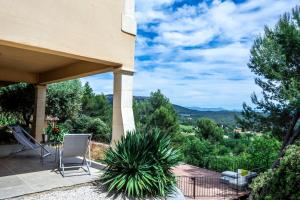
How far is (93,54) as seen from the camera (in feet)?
21.8

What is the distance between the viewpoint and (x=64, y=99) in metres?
16.8

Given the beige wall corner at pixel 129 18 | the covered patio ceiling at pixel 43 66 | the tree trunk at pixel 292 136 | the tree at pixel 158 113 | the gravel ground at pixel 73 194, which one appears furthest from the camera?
the tree at pixel 158 113

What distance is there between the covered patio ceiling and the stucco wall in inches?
8.7

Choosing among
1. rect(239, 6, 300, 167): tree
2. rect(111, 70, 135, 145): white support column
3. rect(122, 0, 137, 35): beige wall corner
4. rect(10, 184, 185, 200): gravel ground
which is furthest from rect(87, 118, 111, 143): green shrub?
rect(10, 184, 185, 200): gravel ground

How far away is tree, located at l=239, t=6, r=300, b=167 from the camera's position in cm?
1155

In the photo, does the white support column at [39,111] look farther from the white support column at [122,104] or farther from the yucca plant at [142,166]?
the yucca plant at [142,166]

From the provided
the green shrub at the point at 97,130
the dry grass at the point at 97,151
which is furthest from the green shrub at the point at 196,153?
the dry grass at the point at 97,151

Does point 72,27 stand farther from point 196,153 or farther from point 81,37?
point 196,153

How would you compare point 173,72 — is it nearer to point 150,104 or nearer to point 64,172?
point 150,104

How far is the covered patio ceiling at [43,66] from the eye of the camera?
7.75 meters

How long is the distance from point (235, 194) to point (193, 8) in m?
10.4

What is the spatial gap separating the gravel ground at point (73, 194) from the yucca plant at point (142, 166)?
0.88ft

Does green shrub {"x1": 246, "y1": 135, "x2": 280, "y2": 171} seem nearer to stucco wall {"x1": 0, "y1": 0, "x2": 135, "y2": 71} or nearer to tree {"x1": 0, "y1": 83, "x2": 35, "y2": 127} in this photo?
stucco wall {"x1": 0, "y1": 0, "x2": 135, "y2": 71}

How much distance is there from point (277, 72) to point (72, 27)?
995 centimetres
